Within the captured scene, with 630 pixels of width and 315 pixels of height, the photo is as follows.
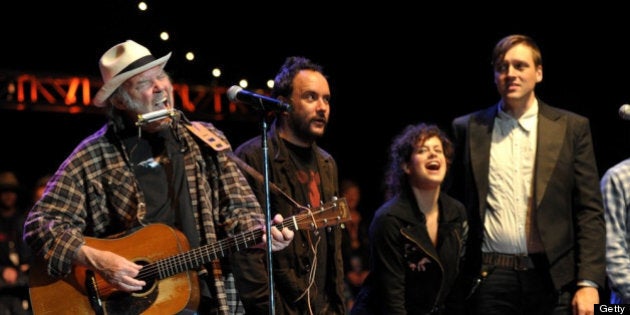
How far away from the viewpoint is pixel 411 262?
5039 millimetres

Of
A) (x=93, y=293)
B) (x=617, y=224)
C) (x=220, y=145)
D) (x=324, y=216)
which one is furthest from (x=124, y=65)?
(x=617, y=224)

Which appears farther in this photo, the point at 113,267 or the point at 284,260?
the point at 284,260

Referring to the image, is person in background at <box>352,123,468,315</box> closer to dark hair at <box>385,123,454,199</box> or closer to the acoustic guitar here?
dark hair at <box>385,123,454,199</box>

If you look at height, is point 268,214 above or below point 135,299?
above

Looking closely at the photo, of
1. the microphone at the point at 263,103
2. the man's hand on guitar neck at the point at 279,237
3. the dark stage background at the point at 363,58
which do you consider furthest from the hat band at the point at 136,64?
the dark stage background at the point at 363,58

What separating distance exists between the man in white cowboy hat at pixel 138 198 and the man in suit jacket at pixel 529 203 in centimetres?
146

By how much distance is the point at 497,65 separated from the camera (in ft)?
16.8

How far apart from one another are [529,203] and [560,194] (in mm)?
186

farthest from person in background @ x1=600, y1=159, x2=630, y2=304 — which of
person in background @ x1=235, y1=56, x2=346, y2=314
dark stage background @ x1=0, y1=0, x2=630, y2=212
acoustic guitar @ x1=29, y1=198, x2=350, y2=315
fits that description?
dark stage background @ x1=0, y1=0, x2=630, y2=212

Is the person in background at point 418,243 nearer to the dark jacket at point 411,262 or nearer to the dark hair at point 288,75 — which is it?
the dark jacket at point 411,262

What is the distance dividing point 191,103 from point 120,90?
7.53 meters

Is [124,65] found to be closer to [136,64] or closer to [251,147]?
[136,64]

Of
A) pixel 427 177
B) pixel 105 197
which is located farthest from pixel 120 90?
pixel 427 177

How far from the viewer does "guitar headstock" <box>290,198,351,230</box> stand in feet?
13.8
